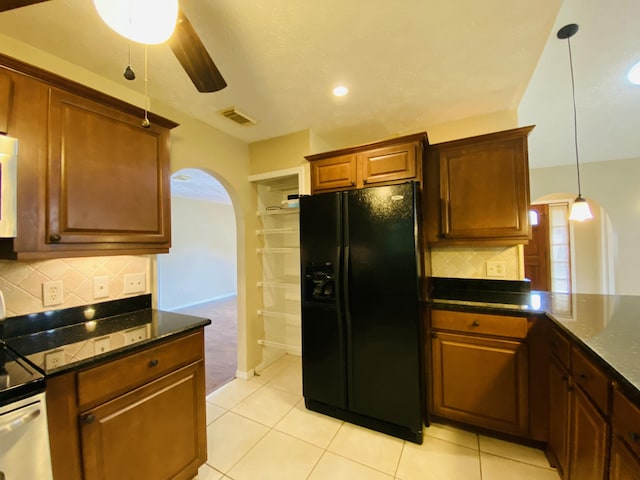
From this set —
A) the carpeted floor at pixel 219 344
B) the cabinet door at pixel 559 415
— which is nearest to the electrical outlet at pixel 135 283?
the carpeted floor at pixel 219 344

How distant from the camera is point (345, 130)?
2588 millimetres

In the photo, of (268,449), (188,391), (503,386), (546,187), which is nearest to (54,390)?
(188,391)

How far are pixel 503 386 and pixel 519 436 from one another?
0.33m

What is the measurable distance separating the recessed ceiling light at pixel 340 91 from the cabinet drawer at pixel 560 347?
1991 millimetres

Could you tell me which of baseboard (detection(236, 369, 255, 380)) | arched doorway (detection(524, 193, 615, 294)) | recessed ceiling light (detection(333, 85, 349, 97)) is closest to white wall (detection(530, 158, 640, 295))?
arched doorway (detection(524, 193, 615, 294))

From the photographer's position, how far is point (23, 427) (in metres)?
0.87

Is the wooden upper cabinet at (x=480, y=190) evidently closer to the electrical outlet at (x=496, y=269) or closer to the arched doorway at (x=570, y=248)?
the electrical outlet at (x=496, y=269)

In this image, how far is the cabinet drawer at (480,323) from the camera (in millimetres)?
1662

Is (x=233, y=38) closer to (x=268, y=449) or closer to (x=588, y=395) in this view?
(x=588, y=395)

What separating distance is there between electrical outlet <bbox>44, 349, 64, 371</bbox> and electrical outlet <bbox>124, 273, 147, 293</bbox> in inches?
26.0

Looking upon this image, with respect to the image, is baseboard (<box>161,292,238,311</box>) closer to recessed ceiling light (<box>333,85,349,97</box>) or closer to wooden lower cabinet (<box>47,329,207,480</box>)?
wooden lower cabinet (<box>47,329,207,480</box>)

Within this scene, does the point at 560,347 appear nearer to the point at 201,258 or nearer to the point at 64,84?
the point at 64,84

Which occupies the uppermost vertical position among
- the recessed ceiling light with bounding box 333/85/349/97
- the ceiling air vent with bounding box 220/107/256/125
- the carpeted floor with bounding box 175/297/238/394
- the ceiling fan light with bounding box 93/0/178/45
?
the recessed ceiling light with bounding box 333/85/349/97

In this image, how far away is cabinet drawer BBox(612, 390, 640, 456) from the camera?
80 cm
